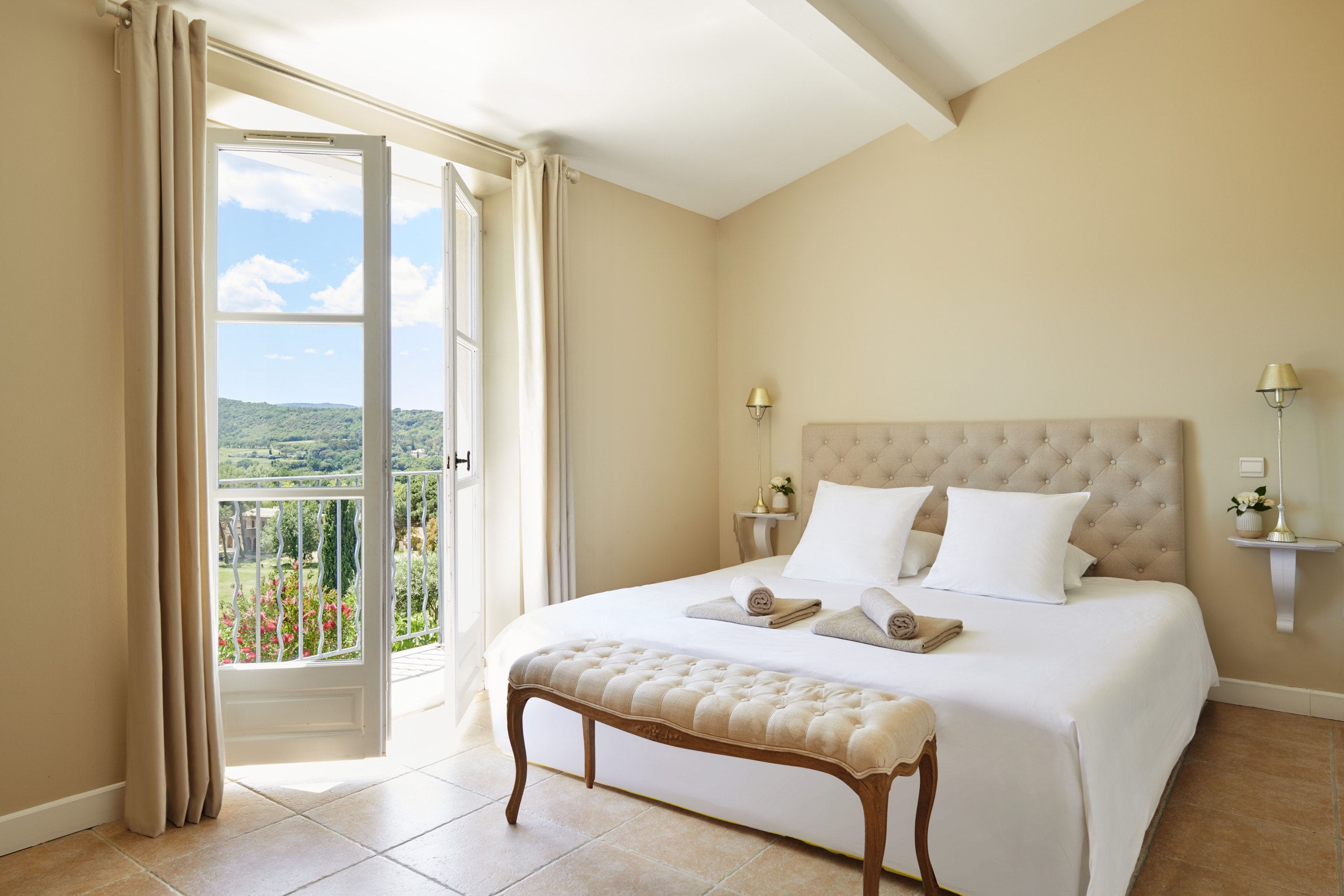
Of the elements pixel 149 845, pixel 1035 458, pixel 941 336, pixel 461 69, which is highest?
pixel 461 69

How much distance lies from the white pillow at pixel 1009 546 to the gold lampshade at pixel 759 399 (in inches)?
59.1

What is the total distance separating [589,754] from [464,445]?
1.56m

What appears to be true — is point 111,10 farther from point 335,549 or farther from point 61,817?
point 61,817

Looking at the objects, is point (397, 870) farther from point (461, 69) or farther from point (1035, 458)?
point (1035, 458)

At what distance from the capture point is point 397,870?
6.79ft

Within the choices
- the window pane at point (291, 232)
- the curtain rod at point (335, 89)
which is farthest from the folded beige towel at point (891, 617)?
the curtain rod at point (335, 89)

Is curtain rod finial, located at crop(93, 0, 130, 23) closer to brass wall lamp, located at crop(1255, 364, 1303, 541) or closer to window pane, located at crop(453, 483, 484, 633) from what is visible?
window pane, located at crop(453, 483, 484, 633)

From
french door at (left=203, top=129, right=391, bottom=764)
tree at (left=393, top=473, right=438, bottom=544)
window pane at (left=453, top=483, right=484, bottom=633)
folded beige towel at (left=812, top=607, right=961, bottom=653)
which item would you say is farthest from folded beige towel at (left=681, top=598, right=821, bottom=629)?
tree at (left=393, top=473, right=438, bottom=544)

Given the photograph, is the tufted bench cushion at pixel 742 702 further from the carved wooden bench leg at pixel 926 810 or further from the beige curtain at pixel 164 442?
the beige curtain at pixel 164 442

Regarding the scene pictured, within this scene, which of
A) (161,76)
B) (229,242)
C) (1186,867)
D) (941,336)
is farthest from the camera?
(941,336)

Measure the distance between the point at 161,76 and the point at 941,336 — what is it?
3502 millimetres

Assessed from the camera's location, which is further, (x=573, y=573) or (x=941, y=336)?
(x=941, y=336)

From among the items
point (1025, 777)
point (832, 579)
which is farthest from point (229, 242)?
point (1025, 777)

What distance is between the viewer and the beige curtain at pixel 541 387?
3.64 m
